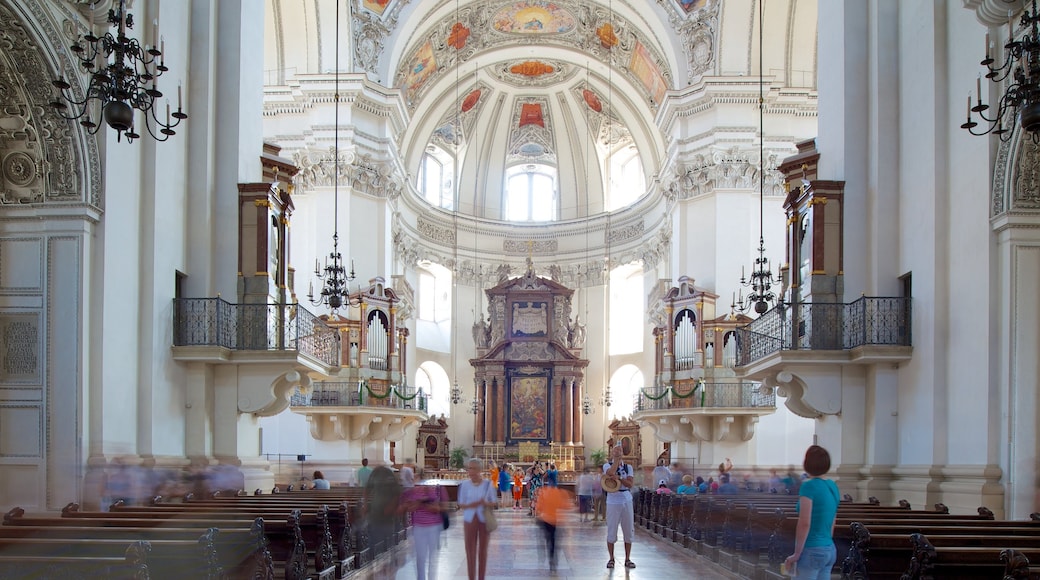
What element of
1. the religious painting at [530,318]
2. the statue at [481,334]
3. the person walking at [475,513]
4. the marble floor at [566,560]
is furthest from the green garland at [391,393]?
the person walking at [475,513]

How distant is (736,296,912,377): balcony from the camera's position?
15.5 m

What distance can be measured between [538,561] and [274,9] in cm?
2061

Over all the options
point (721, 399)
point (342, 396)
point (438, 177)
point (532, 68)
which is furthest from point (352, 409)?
point (532, 68)

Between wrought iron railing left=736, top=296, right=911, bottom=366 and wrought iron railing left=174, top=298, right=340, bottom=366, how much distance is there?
8.13m

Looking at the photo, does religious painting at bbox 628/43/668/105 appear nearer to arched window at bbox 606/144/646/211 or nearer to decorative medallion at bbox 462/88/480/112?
arched window at bbox 606/144/646/211

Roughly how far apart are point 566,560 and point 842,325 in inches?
228

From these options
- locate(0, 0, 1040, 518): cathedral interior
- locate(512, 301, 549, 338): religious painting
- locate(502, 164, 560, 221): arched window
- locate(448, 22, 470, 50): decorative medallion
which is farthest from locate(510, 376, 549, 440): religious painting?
locate(448, 22, 470, 50): decorative medallion

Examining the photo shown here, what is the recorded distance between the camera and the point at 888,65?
1645 cm

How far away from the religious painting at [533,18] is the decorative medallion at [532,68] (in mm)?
2244

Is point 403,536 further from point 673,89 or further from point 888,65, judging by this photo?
point 673,89

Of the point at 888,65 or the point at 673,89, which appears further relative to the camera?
the point at 673,89

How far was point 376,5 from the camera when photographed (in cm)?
3139

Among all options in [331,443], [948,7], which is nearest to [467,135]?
[331,443]

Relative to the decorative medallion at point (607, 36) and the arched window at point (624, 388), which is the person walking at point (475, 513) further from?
the arched window at point (624, 388)
